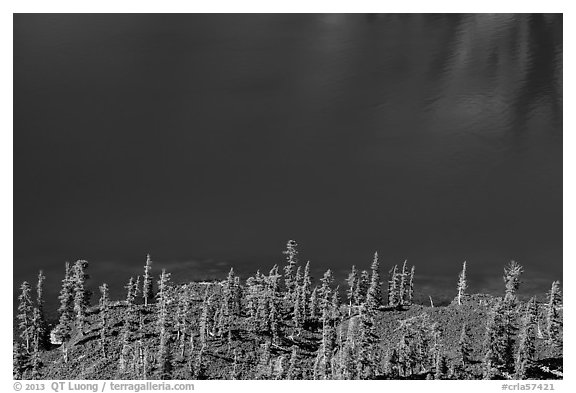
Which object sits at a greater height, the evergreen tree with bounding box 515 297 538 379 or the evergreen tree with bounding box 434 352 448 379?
the evergreen tree with bounding box 515 297 538 379

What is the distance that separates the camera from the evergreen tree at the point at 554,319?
7756cm

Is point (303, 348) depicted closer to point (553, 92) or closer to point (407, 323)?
point (407, 323)

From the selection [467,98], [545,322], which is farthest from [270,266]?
[467,98]

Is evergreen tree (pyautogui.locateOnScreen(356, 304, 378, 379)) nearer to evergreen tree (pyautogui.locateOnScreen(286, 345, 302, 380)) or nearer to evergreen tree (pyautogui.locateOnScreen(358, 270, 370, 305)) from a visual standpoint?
evergreen tree (pyautogui.locateOnScreen(358, 270, 370, 305))

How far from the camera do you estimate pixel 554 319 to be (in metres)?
79.8

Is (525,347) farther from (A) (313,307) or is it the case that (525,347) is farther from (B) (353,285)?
(A) (313,307)

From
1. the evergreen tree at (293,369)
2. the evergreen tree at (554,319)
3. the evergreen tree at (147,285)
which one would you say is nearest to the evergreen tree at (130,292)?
the evergreen tree at (147,285)

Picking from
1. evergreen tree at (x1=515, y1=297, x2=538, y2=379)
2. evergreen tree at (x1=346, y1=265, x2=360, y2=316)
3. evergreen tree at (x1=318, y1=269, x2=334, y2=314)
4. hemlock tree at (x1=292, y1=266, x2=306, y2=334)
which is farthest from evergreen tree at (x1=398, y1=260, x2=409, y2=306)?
evergreen tree at (x1=515, y1=297, x2=538, y2=379)

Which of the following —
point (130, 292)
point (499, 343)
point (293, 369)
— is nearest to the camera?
point (293, 369)

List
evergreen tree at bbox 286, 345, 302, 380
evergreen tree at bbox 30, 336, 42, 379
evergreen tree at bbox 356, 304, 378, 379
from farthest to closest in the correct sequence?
evergreen tree at bbox 30, 336, 42, 379 < evergreen tree at bbox 286, 345, 302, 380 < evergreen tree at bbox 356, 304, 378, 379

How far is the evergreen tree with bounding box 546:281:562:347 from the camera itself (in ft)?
254

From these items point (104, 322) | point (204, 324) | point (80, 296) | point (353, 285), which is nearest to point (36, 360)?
point (104, 322)

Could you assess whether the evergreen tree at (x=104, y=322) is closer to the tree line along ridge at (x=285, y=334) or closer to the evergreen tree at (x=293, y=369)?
the tree line along ridge at (x=285, y=334)
